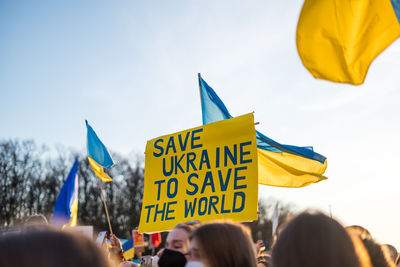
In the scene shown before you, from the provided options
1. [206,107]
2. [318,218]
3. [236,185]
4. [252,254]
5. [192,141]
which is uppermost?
[206,107]

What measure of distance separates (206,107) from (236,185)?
5.87ft

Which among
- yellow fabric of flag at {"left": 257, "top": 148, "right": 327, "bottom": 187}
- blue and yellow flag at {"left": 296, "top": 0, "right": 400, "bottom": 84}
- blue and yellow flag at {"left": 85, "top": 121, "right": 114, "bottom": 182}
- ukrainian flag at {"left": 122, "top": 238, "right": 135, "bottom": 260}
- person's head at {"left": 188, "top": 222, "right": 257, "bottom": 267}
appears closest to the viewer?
person's head at {"left": 188, "top": 222, "right": 257, "bottom": 267}

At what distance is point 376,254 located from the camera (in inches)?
88.4

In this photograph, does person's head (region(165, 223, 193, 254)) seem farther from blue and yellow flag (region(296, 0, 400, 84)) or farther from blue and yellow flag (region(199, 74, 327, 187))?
blue and yellow flag (region(199, 74, 327, 187))

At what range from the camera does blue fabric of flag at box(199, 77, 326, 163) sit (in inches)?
272

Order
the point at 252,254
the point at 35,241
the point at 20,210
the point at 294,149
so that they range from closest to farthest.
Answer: the point at 35,241
the point at 252,254
the point at 294,149
the point at 20,210

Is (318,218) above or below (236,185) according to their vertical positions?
below

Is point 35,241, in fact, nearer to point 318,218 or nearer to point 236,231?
point 318,218

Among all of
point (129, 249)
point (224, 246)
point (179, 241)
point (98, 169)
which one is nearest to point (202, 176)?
point (179, 241)

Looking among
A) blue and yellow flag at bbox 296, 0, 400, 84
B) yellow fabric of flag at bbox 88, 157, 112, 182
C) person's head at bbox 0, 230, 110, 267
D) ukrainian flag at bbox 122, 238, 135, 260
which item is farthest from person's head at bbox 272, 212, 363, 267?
ukrainian flag at bbox 122, 238, 135, 260

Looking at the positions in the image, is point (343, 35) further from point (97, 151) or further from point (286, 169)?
point (97, 151)

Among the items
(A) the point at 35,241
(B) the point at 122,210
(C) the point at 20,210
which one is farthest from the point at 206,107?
(B) the point at 122,210

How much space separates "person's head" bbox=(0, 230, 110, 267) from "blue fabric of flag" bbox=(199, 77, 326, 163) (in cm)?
581

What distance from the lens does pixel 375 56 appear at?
10.9 feet
